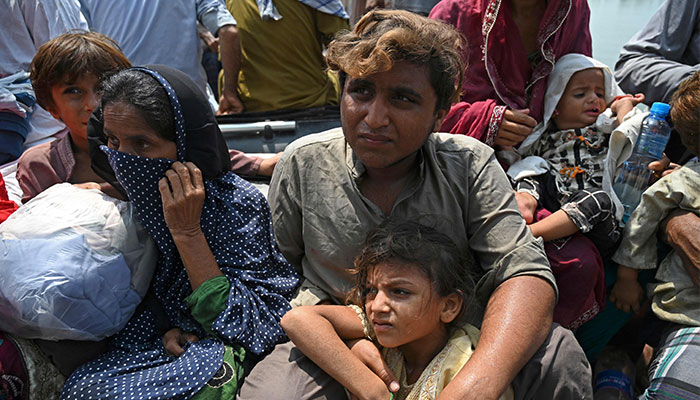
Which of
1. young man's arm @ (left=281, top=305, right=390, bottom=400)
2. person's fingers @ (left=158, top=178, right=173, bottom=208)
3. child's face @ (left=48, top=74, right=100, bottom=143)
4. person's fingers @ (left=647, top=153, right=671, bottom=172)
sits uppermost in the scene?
child's face @ (left=48, top=74, right=100, bottom=143)

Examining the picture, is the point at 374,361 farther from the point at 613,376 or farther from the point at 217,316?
the point at 613,376

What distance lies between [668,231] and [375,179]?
49.6 inches

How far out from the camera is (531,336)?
5.94ft

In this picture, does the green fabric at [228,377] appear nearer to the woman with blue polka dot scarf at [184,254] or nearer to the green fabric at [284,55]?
the woman with blue polka dot scarf at [184,254]

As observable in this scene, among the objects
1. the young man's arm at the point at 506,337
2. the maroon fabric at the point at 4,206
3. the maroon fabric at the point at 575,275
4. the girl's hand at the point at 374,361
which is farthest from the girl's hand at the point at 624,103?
the maroon fabric at the point at 4,206

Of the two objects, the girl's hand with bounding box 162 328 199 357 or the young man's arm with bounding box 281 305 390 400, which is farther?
the girl's hand with bounding box 162 328 199 357

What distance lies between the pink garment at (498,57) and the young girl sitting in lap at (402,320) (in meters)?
0.84

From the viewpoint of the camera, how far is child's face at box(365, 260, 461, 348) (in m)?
1.80

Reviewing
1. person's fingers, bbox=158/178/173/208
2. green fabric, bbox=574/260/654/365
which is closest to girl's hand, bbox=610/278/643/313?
green fabric, bbox=574/260/654/365

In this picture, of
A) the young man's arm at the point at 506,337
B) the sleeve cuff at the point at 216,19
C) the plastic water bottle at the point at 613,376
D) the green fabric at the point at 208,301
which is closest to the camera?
the young man's arm at the point at 506,337

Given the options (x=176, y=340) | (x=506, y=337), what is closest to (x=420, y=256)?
(x=506, y=337)

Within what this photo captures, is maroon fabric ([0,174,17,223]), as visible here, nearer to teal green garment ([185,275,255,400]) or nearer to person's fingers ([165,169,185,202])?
person's fingers ([165,169,185,202])

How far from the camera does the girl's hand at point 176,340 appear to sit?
1926mm

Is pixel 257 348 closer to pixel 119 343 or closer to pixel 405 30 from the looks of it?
pixel 119 343
